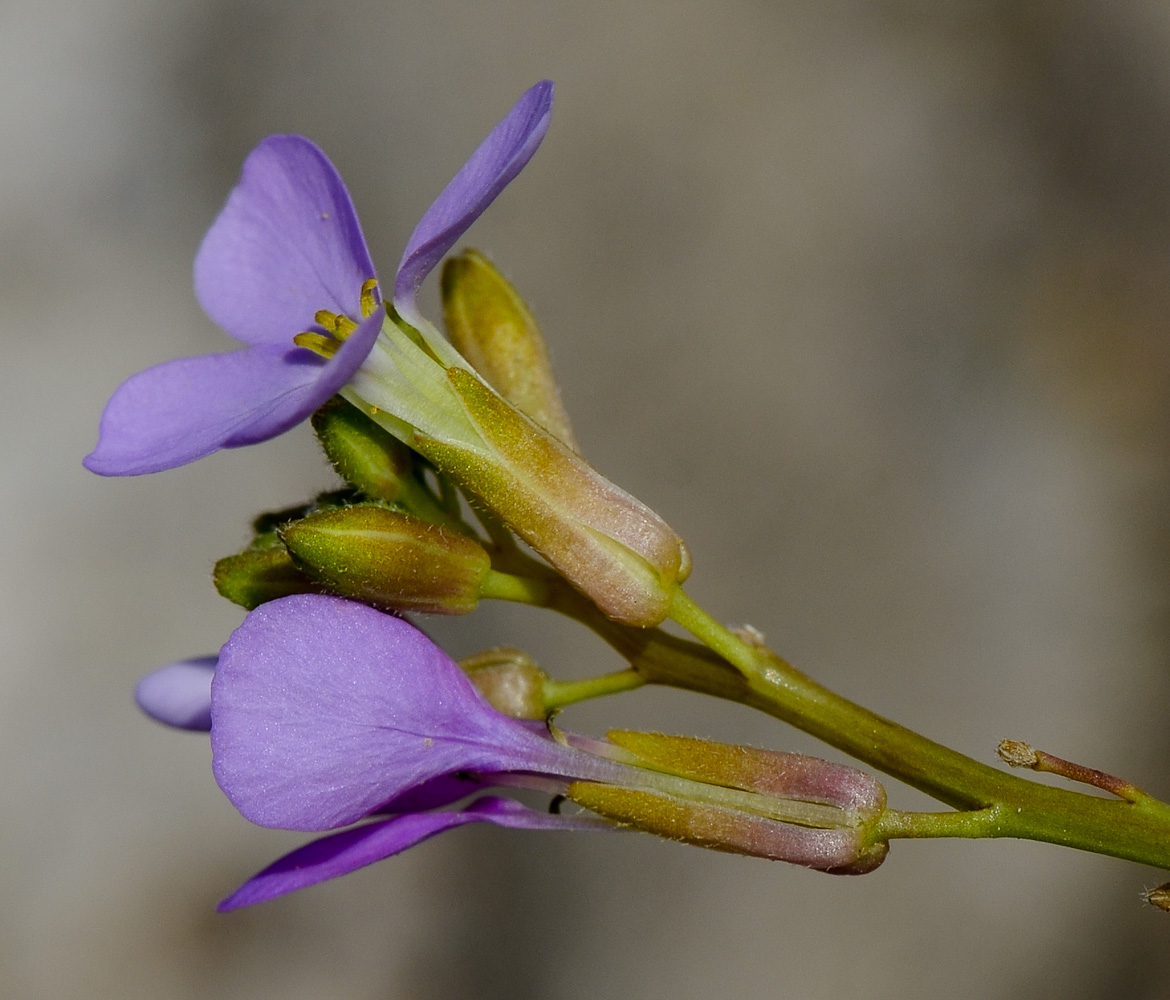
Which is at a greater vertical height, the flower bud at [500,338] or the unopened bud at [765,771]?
the flower bud at [500,338]

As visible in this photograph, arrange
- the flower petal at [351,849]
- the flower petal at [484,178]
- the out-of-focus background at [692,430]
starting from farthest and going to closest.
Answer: the out-of-focus background at [692,430]
the flower petal at [351,849]
the flower petal at [484,178]

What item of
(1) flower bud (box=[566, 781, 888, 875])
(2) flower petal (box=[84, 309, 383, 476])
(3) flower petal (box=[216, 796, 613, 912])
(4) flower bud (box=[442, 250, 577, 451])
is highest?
(4) flower bud (box=[442, 250, 577, 451])

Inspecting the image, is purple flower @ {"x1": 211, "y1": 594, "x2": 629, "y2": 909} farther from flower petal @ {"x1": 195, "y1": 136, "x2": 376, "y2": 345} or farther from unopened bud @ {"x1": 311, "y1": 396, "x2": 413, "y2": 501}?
flower petal @ {"x1": 195, "y1": 136, "x2": 376, "y2": 345}

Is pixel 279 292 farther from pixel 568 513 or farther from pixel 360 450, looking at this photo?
pixel 568 513

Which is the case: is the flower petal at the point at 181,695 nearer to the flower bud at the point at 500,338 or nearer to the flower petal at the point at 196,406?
the flower petal at the point at 196,406

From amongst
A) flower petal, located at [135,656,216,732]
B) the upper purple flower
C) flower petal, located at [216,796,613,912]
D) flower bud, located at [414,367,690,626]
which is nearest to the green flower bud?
flower bud, located at [414,367,690,626]

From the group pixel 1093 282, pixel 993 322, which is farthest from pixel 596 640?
pixel 1093 282

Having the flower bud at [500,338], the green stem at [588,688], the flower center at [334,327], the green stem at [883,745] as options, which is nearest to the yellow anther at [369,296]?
the flower center at [334,327]
